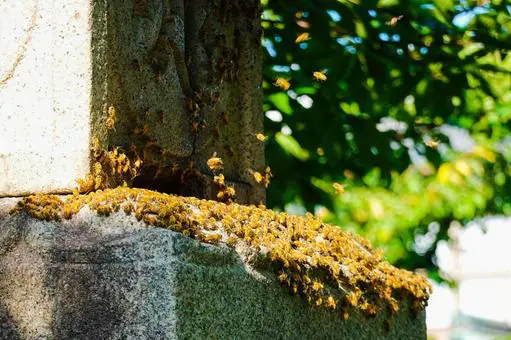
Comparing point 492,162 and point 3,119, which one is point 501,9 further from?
point 3,119

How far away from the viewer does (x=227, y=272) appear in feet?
7.24

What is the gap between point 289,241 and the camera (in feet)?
8.52

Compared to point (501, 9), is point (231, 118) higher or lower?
lower

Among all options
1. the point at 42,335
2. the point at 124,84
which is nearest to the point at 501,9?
the point at 124,84

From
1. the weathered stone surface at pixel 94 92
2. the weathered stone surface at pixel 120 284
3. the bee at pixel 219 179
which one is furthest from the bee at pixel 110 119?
the bee at pixel 219 179

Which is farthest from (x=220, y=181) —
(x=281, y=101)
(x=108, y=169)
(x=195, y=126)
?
(x=281, y=101)

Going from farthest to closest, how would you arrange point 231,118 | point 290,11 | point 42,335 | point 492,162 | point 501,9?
point 492,162
point 501,9
point 290,11
point 231,118
point 42,335

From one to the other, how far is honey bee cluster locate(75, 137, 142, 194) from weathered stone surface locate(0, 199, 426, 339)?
0.50 feet

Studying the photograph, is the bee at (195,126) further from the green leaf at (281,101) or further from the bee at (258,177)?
the green leaf at (281,101)

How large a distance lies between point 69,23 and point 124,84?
0.22 m

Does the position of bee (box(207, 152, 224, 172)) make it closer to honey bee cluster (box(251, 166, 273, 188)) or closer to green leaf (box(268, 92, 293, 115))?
Answer: honey bee cluster (box(251, 166, 273, 188))

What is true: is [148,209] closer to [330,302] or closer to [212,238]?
[212,238]

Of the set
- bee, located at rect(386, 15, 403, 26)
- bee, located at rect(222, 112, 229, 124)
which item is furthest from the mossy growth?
bee, located at rect(386, 15, 403, 26)

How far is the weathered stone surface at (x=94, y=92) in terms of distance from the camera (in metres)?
2.38
